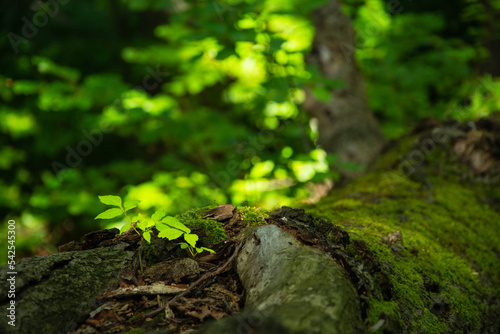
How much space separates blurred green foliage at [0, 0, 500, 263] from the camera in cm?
362

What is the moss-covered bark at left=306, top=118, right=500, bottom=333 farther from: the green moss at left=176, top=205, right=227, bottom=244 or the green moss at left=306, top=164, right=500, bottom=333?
the green moss at left=176, top=205, right=227, bottom=244

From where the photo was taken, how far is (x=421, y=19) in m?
5.98

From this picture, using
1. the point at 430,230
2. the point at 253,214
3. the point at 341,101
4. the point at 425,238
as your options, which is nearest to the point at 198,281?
the point at 253,214

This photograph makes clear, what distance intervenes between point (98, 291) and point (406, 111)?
20.6 feet

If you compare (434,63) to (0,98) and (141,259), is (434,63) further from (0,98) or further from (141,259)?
(0,98)

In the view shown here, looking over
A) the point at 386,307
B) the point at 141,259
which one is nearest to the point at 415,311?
the point at 386,307

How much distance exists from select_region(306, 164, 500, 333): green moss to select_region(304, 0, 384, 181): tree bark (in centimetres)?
106

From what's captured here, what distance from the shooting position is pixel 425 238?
2.03 m

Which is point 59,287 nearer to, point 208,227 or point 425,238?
point 208,227

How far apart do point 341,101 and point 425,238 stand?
2800 mm

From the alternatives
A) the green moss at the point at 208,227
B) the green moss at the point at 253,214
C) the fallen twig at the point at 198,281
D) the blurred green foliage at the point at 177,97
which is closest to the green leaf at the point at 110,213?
the green moss at the point at 208,227

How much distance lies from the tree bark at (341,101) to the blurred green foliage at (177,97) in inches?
10.1

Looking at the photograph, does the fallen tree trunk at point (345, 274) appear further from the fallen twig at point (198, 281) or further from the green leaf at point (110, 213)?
the green leaf at point (110, 213)

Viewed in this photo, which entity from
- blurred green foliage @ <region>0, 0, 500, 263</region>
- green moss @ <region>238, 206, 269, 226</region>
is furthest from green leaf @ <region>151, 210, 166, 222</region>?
blurred green foliage @ <region>0, 0, 500, 263</region>
